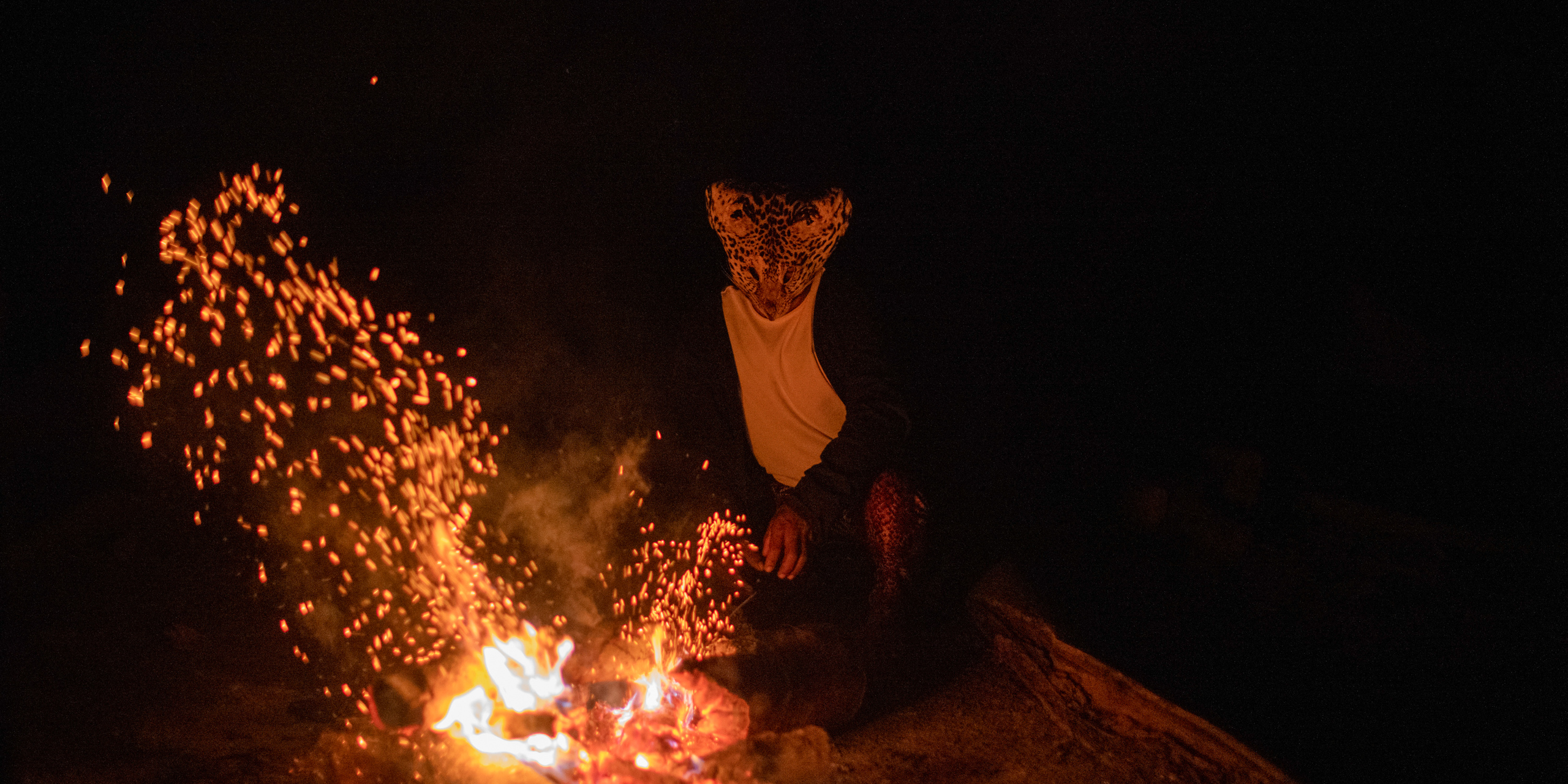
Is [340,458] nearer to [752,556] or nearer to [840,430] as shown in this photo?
[752,556]

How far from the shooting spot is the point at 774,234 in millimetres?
3172

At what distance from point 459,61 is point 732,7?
1555 millimetres

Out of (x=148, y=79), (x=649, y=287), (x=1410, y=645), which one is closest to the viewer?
(x=1410, y=645)

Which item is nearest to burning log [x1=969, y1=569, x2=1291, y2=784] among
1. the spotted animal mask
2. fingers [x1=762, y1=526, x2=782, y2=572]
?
fingers [x1=762, y1=526, x2=782, y2=572]

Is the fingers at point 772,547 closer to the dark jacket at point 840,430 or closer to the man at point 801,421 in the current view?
the man at point 801,421

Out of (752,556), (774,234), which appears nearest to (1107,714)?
(752,556)

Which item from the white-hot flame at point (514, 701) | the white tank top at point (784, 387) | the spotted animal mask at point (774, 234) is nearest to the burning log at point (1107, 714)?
the white tank top at point (784, 387)

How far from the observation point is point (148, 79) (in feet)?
12.4

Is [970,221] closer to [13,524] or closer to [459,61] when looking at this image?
[459,61]

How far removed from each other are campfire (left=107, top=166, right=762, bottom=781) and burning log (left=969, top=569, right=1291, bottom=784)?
1.38 m

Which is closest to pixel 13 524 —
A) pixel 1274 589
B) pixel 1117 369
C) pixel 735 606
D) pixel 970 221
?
pixel 735 606

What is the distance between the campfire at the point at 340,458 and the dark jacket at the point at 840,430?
0.33 meters

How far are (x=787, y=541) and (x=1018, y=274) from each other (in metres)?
2.10

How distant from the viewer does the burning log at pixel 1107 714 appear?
2.51 m
